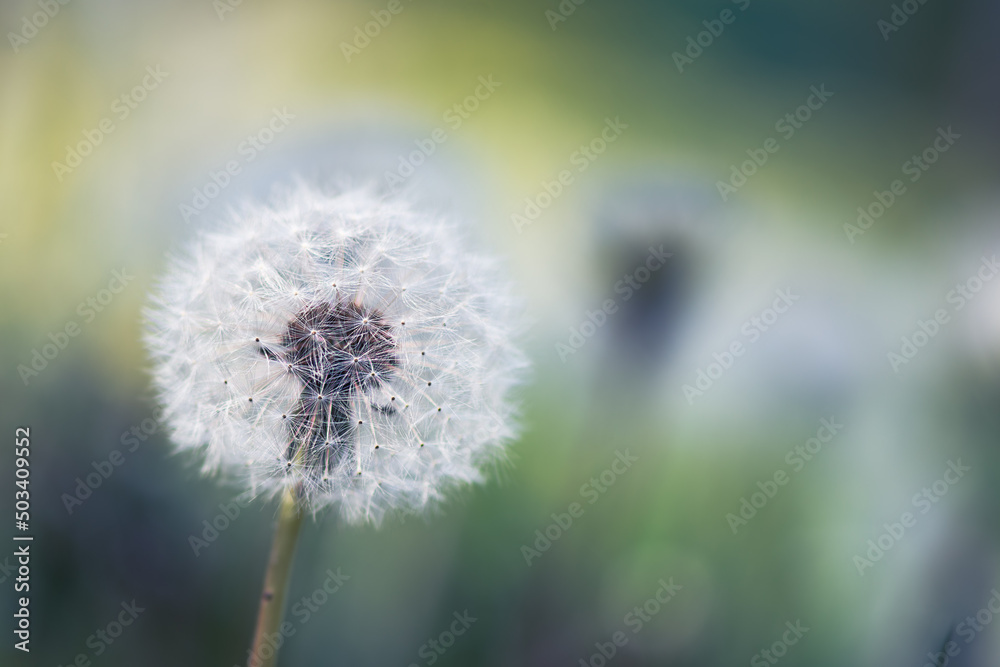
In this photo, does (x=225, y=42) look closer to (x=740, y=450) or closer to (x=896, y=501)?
A: (x=740, y=450)

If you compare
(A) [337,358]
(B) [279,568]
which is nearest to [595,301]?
(A) [337,358]

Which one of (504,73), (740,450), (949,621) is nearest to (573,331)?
(740,450)

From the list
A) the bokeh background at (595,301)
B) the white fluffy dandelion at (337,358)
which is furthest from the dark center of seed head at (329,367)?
the bokeh background at (595,301)

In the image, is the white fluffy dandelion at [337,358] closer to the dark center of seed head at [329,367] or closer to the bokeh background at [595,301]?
the dark center of seed head at [329,367]

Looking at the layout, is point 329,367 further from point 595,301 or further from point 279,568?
point 595,301

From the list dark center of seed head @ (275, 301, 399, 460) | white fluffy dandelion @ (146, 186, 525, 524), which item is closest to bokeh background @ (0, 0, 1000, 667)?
white fluffy dandelion @ (146, 186, 525, 524)

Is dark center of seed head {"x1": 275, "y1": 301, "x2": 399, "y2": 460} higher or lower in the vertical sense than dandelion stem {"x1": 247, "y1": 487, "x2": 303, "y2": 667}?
higher

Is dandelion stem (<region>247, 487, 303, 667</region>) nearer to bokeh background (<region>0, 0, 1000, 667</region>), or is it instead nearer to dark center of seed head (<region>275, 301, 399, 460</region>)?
dark center of seed head (<region>275, 301, 399, 460</region>)
